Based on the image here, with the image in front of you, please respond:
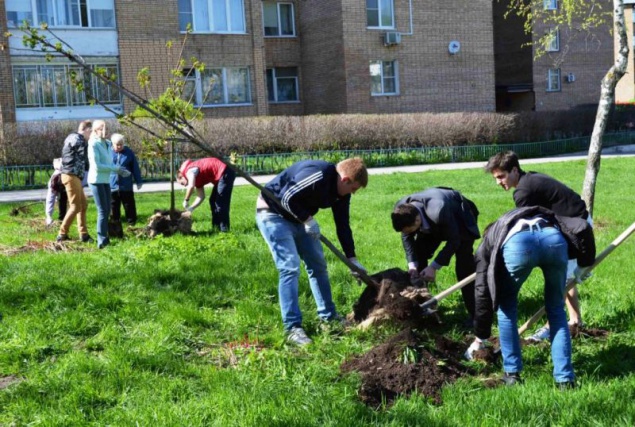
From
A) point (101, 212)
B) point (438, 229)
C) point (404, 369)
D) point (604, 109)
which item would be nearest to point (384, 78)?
point (604, 109)

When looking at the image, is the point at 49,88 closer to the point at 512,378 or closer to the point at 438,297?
the point at 438,297

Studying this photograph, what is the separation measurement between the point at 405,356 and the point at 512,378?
0.71 meters

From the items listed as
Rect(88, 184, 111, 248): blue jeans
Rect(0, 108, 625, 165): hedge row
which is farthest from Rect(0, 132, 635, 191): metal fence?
Rect(88, 184, 111, 248): blue jeans

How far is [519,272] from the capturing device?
4.47 meters

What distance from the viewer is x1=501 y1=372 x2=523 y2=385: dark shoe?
Result: 182 inches

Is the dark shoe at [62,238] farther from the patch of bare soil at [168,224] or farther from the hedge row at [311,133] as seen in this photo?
the hedge row at [311,133]

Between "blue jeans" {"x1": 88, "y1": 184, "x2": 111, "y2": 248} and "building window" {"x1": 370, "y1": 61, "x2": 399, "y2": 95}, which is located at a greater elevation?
"building window" {"x1": 370, "y1": 61, "x2": 399, "y2": 95}

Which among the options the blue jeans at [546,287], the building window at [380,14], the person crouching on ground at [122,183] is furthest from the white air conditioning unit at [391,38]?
the blue jeans at [546,287]

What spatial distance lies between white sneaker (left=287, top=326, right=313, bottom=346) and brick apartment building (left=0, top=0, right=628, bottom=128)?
22302mm

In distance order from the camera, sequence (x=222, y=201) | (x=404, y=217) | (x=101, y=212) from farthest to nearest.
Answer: (x=222, y=201) → (x=101, y=212) → (x=404, y=217)

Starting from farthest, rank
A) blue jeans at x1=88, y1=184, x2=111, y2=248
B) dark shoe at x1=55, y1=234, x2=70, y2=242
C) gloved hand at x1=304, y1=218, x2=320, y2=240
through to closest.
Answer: dark shoe at x1=55, y1=234, x2=70, y2=242 < blue jeans at x1=88, y1=184, x2=111, y2=248 < gloved hand at x1=304, y1=218, x2=320, y2=240

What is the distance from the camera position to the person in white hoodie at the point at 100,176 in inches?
378

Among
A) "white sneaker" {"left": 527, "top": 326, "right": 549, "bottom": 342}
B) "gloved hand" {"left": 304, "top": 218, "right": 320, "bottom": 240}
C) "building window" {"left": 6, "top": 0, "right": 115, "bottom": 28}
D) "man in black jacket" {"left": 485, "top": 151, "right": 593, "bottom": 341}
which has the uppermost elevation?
"building window" {"left": 6, "top": 0, "right": 115, "bottom": 28}

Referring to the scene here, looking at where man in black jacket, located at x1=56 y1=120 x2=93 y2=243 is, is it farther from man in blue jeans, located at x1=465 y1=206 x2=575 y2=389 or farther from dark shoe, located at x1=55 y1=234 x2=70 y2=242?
man in blue jeans, located at x1=465 y1=206 x2=575 y2=389
